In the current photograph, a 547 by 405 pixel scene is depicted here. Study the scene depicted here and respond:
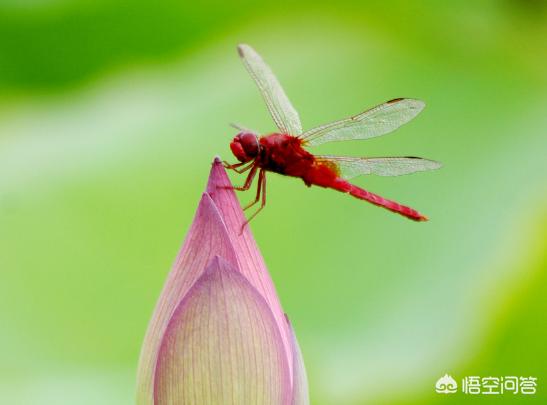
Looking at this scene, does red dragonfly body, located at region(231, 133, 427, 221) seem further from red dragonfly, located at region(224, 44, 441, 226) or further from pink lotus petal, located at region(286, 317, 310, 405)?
pink lotus petal, located at region(286, 317, 310, 405)

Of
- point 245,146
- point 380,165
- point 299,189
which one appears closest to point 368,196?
point 380,165

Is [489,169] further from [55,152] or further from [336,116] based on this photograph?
[55,152]

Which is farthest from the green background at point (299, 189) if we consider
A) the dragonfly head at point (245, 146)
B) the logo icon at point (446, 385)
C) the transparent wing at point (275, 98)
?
the dragonfly head at point (245, 146)

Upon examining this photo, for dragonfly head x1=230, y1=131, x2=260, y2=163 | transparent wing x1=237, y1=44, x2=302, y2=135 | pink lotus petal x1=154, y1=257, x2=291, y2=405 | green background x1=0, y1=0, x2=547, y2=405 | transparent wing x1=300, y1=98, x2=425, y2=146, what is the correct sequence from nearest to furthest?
pink lotus petal x1=154, y1=257, x2=291, y2=405
dragonfly head x1=230, y1=131, x2=260, y2=163
transparent wing x1=237, y1=44, x2=302, y2=135
transparent wing x1=300, y1=98, x2=425, y2=146
green background x1=0, y1=0, x2=547, y2=405

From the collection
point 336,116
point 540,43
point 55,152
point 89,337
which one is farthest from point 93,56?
point 540,43

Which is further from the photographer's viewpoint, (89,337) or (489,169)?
(489,169)

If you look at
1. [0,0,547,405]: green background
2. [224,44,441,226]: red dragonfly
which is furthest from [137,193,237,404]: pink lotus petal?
[0,0,547,405]: green background
